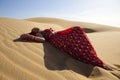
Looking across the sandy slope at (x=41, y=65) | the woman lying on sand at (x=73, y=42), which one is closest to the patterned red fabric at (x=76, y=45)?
the woman lying on sand at (x=73, y=42)

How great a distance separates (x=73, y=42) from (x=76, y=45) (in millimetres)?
126

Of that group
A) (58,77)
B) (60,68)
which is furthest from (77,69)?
(58,77)

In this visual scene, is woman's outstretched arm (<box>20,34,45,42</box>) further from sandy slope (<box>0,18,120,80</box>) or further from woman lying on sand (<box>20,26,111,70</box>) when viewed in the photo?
sandy slope (<box>0,18,120,80</box>)

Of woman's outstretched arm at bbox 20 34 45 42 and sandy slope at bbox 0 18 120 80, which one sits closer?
sandy slope at bbox 0 18 120 80

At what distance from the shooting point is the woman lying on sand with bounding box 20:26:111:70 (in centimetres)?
479

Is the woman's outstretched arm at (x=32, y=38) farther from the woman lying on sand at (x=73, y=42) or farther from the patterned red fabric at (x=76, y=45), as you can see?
the patterned red fabric at (x=76, y=45)

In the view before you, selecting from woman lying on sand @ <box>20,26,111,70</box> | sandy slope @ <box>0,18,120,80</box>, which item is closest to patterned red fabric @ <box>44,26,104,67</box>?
woman lying on sand @ <box>20,26,111,70</box>

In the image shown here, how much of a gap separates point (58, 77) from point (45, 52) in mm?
1242

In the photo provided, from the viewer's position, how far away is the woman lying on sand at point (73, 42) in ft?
15.7

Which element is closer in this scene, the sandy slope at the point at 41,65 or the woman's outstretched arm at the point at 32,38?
the sandy slope at the point at 41,65

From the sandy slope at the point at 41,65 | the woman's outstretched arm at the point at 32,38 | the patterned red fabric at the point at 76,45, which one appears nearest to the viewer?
the sandy slope at the point at 41,65

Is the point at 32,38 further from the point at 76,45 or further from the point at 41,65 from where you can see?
the point at 41,65

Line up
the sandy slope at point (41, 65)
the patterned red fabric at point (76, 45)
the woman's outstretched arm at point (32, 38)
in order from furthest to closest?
the woman's outstretched arm at point (32, 38), the patterned red fabric at point (76, 45), the sandy slope at point (41, 65)

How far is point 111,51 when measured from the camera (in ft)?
21.4
